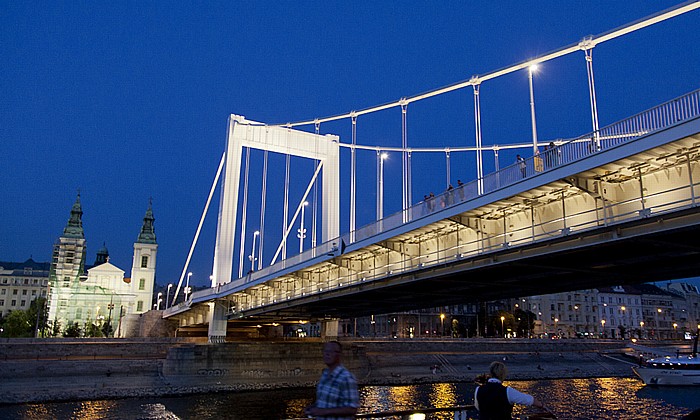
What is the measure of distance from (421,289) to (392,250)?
12.9 ft

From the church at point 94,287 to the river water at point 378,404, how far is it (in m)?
47.9

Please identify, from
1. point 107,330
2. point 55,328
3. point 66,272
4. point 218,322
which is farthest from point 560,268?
point 66,272

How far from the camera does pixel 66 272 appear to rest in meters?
104

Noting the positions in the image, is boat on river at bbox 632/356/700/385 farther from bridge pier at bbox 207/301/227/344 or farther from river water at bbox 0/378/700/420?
bridge pier at bbox 207/301/227/344

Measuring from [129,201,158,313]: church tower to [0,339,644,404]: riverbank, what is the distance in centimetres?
5363

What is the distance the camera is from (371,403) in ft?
111

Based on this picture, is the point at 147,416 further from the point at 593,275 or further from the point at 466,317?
the point at 466,317

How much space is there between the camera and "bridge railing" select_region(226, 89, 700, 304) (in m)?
13.6

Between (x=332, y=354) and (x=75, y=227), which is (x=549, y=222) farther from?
(x=75, y=227)

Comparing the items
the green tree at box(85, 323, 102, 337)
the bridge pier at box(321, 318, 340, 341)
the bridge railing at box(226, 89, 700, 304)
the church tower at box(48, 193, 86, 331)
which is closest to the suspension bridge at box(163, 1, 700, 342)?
the bridge railing at box(226, 89, 700, 304)

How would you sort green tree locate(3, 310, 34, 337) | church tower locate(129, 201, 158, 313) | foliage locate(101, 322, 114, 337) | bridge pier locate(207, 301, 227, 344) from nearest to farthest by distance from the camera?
bridge pier locate(207, 301, 227, 344) → green tree locate(3, 310, 34, 337) → foliage locate(101, 322, 114, 337) → church tower locate(129, 201, 158, 313)

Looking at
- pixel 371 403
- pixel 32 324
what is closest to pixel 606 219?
pixel 371 403

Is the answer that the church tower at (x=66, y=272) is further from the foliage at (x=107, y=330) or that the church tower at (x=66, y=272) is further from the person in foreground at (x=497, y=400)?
the person in foreground at (x=497, y=400)

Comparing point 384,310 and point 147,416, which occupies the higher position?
point 384,310
